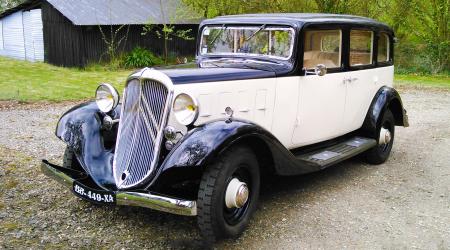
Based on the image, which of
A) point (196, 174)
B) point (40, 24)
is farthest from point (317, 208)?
point (40, 24)

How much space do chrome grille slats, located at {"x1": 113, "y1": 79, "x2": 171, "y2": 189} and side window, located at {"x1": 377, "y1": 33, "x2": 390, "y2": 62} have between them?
3599 mm

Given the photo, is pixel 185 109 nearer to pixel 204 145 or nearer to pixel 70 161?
pixel 204 145

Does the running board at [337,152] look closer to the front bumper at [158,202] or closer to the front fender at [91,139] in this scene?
the front bumper at [158,202]

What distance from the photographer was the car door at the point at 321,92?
5.00 metres

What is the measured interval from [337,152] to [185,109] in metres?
2.24

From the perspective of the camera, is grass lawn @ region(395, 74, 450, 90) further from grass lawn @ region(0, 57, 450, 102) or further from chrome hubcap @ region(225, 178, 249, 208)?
chrome hubcap @ region(225, 178, 249, 208)

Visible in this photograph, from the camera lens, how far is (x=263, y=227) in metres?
4.20

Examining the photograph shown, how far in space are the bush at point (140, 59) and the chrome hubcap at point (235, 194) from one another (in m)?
17.1

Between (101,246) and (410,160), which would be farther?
(410,160)

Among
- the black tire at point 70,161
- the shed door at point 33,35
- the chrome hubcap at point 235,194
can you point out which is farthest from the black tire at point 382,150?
the shed door at point 33,35

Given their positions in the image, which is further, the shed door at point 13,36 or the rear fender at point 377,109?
the shed door at point 13,36

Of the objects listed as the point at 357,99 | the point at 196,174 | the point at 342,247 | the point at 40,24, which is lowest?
the point at 342,247

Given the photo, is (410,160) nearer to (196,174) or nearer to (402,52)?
(196,174)

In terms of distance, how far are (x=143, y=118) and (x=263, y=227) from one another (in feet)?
4.79
